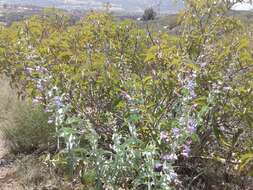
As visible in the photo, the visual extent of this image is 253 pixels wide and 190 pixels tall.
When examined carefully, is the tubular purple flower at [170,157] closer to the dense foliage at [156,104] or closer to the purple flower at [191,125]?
the dense foliage at [156,104]

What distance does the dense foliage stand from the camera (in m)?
3.35

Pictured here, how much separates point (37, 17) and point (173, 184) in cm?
571

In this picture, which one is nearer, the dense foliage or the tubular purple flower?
the tubular purple flower

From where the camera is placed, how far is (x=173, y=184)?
3.71m

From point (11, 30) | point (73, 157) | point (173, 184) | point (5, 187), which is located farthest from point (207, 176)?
point (11, 30)

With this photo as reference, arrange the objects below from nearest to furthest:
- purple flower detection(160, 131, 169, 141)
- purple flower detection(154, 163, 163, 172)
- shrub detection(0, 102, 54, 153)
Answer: purple flower detection(154, 163, 163, 172), purple flower detection(160, 131, 169, 141), shrub detection(0, 102, 54, 153)

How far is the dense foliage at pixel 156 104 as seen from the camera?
11.0 ft

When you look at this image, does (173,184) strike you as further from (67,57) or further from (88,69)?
(67,57)

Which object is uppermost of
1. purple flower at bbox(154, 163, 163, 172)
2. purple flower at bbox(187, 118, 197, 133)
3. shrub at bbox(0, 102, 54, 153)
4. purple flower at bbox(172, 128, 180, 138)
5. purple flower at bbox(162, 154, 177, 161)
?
purple flower at bbox(187, 118, 197, 133)

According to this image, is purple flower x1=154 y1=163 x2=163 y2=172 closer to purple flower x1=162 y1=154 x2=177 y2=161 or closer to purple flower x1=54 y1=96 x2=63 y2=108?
purple flower x1=162 y1=154 x2=177 y2=161

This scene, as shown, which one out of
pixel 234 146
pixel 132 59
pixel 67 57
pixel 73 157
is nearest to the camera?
pixel 73 157

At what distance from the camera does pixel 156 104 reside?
409cm

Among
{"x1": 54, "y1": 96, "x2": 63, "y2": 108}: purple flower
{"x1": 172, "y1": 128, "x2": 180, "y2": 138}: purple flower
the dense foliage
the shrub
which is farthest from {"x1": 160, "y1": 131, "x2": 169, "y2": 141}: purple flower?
the shrub

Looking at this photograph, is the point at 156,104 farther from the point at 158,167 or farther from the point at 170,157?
the point at 170,157
